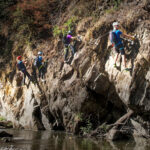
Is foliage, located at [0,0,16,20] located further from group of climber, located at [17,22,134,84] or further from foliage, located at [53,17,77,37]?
foliage, located at [53,17,77,37]

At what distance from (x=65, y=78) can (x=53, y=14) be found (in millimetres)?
6292

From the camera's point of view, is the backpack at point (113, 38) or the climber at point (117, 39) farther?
the backpack at point (113, 38)

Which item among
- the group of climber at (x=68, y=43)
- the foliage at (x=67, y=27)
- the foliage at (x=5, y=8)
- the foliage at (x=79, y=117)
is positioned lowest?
the foliage at (x=79, y=117)

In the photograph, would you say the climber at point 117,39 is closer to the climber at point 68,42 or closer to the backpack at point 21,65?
the climber at point 68,42

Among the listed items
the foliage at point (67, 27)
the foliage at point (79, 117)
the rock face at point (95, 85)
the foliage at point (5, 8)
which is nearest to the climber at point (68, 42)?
the rock face at point (95, 85)

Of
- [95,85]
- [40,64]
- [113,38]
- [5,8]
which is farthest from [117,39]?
[5,8]

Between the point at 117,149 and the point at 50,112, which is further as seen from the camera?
the point at 50,112

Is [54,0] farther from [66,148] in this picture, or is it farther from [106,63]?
[66,148]

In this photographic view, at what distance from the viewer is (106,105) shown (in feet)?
41.6

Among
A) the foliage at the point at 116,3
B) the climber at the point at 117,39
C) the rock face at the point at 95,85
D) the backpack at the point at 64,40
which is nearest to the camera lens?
the rock face at the point at 95,85

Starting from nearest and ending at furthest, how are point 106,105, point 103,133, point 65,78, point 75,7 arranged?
point 103,133 < point 106,105 < point 65,78 < point 75,7

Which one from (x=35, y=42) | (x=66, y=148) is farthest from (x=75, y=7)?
(x=66, y=148)

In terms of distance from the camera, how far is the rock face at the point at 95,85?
10641mm

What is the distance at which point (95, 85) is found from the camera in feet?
39.7
